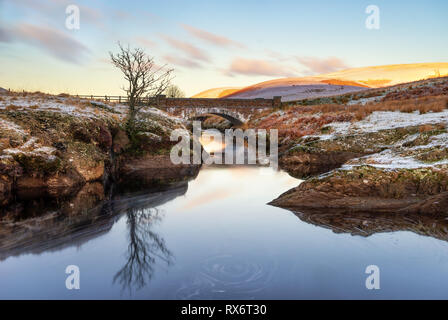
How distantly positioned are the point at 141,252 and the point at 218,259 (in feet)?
6.77

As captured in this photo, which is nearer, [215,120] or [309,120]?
[309,120]

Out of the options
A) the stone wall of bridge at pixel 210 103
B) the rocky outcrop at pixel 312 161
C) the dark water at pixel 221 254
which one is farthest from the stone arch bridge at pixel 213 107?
the dark water at pixel 221 254

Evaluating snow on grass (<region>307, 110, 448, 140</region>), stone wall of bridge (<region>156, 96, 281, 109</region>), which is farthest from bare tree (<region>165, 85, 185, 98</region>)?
snow on grass (<region>307, 110, 448, 140</region>)

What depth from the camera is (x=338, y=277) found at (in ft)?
22.5

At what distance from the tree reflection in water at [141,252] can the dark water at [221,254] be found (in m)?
0.03

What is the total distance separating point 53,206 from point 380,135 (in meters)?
19.6

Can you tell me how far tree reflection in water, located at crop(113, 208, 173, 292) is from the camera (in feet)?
22.9

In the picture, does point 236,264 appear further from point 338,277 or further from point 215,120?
point 215,120

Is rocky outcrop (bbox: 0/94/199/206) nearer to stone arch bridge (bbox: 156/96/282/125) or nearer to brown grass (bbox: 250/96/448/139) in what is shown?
brown grass (bbox: 250/96/448/139)

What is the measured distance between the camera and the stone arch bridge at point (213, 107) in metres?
55.7

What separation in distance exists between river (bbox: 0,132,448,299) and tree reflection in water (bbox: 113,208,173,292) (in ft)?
0.08

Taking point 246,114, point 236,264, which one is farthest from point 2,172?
point 246,114
